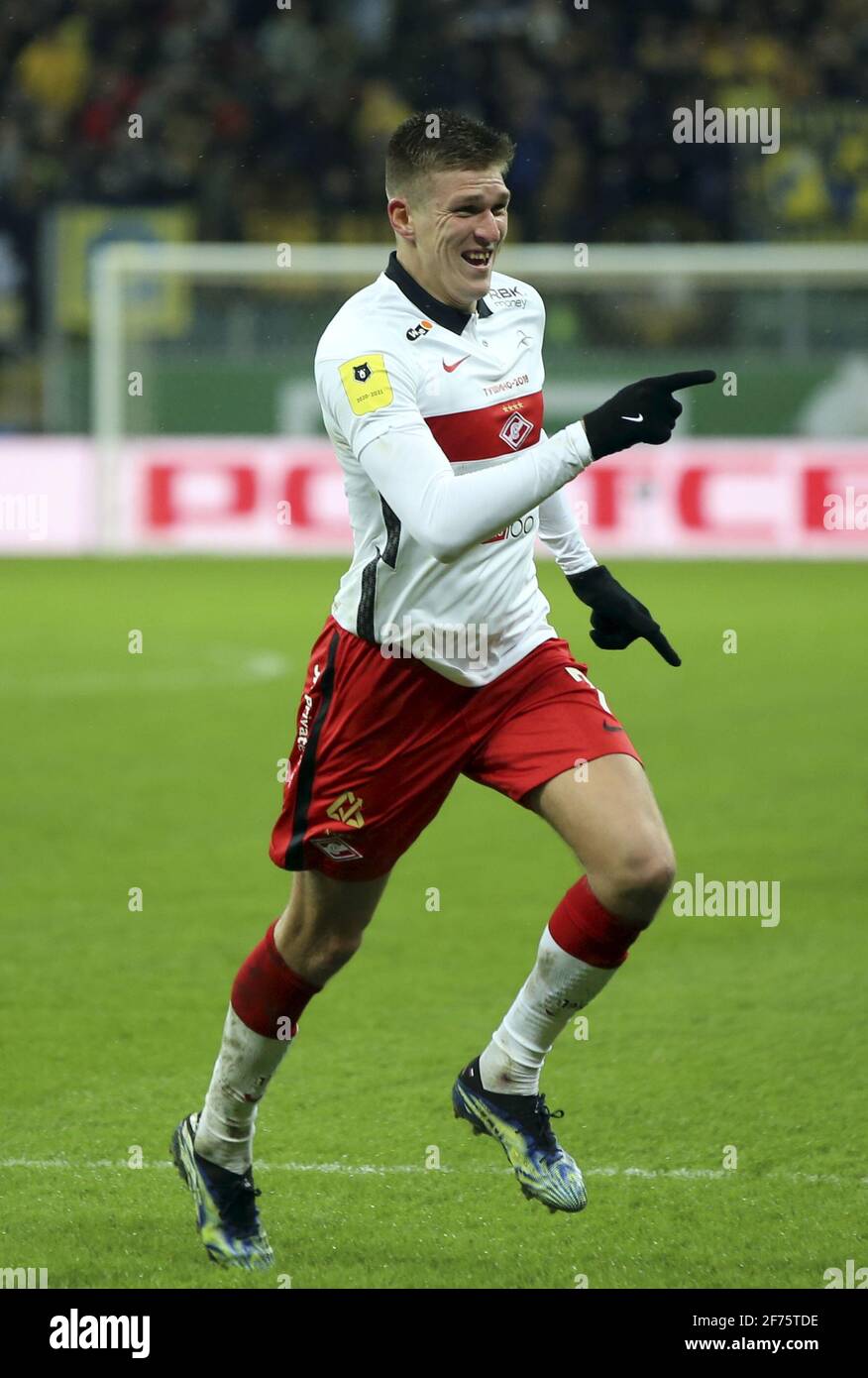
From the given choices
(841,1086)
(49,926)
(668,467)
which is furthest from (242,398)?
(841,1086)

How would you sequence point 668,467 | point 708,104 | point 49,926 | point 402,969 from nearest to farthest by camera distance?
1. point 402,969
2. point 49,926
3. point 668,467
4. point 708,104

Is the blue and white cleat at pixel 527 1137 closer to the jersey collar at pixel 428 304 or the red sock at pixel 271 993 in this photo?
the red sock at pixel 271 993

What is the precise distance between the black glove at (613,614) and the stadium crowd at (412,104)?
15.2 meters

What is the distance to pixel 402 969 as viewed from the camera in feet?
19.4

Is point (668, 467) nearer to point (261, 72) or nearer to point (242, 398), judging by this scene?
point (242, 398)

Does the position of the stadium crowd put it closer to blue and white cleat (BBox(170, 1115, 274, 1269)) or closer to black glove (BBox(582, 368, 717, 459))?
black glove (BBox(582, 368, 717, 459))

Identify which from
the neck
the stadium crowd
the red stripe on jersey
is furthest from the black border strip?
the stadium crowd

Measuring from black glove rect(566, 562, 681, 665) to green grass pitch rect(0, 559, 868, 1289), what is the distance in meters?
1.09

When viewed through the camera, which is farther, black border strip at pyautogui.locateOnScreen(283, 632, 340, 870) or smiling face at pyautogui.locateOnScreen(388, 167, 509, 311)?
black border strip at pyautogui.locateOnScreen(283, 632, 340, 870)

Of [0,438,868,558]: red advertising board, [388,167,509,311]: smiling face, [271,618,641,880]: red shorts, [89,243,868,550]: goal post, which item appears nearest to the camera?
[388,167,509,311]: smiling face

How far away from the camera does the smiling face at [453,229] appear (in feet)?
12.1

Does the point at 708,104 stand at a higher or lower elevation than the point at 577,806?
higher

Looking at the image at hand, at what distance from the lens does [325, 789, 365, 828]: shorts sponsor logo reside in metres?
3.80
